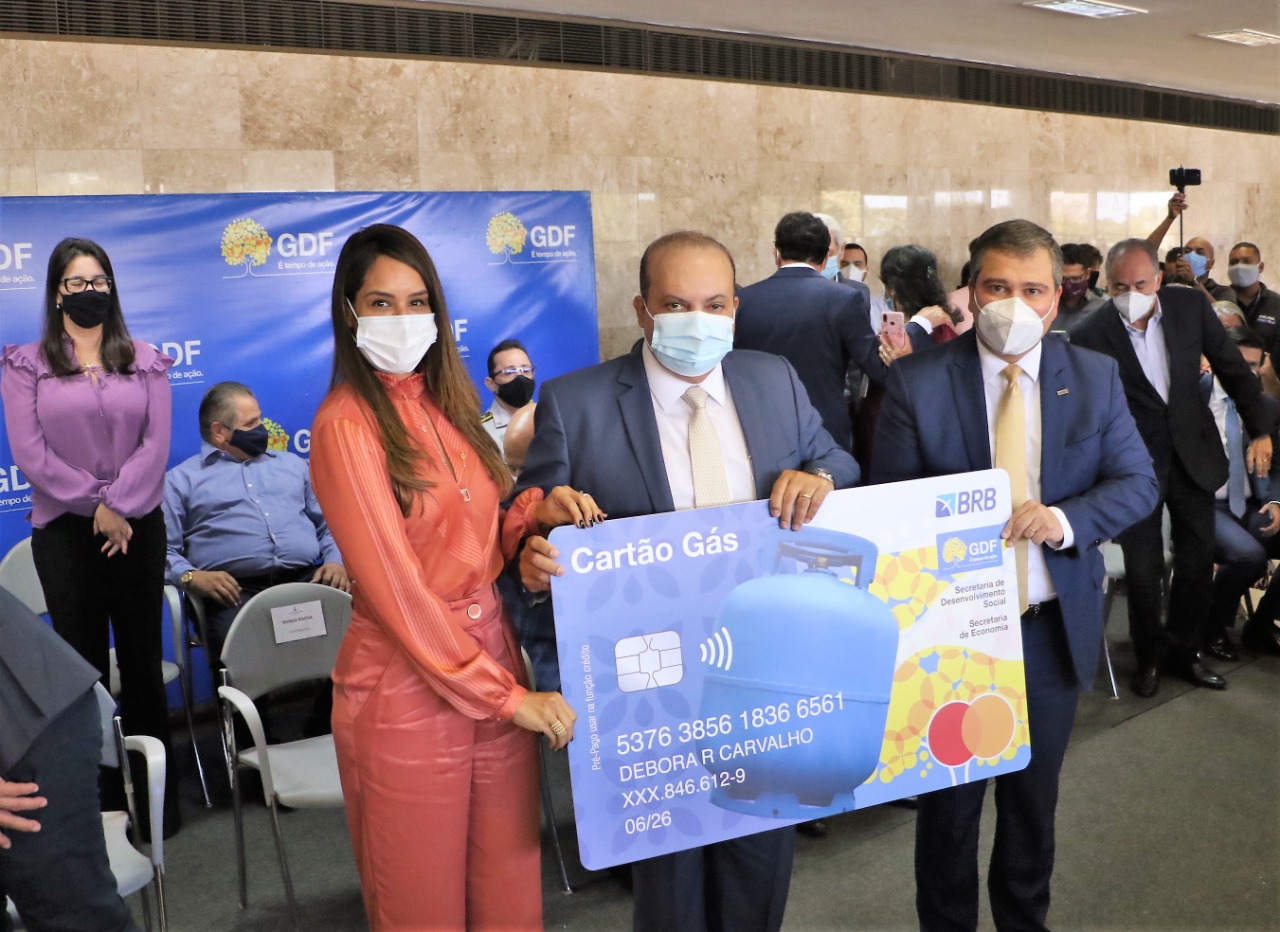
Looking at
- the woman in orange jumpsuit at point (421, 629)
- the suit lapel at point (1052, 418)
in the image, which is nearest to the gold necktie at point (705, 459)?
the woman in orange jumpsuit at point (421, 629)

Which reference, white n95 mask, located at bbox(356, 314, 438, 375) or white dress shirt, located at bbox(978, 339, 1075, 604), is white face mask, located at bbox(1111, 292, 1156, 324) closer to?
white dress shirt, located at bbox(978, 339, 1075, 604)

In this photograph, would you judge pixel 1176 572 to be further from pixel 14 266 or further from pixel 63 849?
pixel 14 266

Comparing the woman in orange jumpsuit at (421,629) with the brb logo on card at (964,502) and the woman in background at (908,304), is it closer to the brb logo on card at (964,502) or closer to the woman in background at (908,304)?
the brb logo on card at (964,502)

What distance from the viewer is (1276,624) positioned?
586 centimetres

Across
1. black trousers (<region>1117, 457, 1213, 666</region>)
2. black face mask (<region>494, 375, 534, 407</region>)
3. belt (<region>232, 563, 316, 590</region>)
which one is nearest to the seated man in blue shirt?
belt (<region>232, 563, 316, 590</region>)

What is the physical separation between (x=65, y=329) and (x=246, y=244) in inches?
60.1

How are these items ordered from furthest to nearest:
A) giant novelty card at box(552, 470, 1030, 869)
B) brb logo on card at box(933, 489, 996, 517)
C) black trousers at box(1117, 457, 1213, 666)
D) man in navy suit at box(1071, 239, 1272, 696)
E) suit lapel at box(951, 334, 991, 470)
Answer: black trousers at box(1117, 457, 1213, 666) → man in navy suit at box(1071, 239, 1272, 696) → suit lapel at box(951, 334, 991, 470) → brb logo on card at box(933, 489, 996, 517) → giant novelty card at box(552, 470, 1030, 869)

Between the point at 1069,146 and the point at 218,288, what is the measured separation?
28.1 feet

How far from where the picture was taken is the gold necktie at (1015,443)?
2656 millimetres

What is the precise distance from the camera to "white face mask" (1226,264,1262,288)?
8234 millimetres

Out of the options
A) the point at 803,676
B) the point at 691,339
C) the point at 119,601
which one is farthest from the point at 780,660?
the point at 119,601

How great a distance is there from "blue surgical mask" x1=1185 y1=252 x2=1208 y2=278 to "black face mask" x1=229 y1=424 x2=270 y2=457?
7792 mm

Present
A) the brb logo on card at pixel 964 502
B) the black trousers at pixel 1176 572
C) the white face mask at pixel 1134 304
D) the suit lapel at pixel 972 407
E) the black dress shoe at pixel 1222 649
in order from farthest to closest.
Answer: the black dress shoe at pixel 1222 649, the black trousers at pixel 1176 572, the white face mask at pixel 1134 304, the suit lapel at pixel 972 407, the brb logo on card at pixel 964 502

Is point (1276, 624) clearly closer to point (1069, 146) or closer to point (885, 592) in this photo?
point (885, 592)
